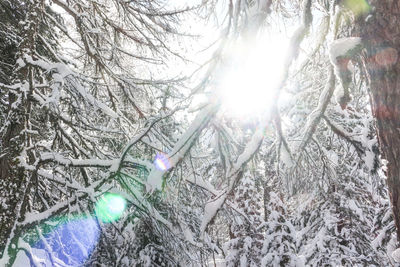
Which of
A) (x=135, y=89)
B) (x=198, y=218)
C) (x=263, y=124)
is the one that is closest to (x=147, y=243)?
(x=198, y=218)

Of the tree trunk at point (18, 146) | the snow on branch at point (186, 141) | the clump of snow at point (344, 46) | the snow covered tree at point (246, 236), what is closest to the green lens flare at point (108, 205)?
the tree trunk at point (18, 146)

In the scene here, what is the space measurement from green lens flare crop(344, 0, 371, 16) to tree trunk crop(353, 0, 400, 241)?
32mm

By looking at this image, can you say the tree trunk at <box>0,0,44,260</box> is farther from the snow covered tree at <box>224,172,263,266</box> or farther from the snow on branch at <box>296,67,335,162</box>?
the snow covered tree at <box>224,172,263,266</box>

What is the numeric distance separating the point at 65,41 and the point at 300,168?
17.2 feet

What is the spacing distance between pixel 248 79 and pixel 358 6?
89 centimetres

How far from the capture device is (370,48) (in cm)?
210

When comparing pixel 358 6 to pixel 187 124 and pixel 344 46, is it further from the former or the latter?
pixel 187 124

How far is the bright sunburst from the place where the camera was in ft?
7.55

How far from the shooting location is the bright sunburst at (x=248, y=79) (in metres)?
2.30

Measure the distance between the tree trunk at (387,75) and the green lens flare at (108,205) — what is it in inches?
101

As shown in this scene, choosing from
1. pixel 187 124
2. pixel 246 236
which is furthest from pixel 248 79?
pixel 246 236

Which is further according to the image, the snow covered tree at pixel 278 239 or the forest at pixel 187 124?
the snow covered tree at pixel 278 239

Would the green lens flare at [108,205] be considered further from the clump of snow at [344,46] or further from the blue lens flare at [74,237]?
the clump of snow at [344,46]

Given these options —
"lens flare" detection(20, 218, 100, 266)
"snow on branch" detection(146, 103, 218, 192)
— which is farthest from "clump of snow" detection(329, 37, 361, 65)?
"lens flare" detection(20, 218, 100, 266)
